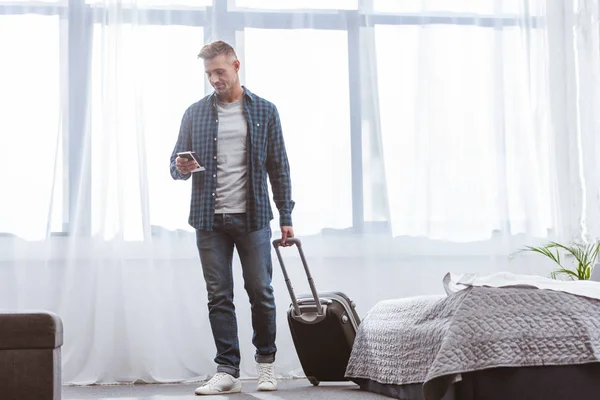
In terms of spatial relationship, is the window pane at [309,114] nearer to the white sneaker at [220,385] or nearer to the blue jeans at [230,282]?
the blue jeans at [230,282]

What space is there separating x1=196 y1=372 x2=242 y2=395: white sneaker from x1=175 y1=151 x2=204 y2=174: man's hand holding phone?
2.69ft

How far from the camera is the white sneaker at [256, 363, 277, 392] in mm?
3588

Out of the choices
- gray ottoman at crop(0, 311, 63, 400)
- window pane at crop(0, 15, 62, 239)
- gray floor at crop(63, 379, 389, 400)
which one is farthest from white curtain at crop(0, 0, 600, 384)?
gray ottoman at crop(0, 311, 63, 400)

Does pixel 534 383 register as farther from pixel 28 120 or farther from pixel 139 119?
pixel 28 120

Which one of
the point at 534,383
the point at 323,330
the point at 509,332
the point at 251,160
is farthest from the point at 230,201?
the point at 534,383

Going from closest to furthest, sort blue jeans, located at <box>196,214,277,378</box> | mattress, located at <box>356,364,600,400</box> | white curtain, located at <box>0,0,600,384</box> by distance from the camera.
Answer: mattress, located at <box>356,364,600,400</box> < blue jeans, located at <box>196,214,277,378</box> < white curtain, located at <box>0,0,600,384</box>

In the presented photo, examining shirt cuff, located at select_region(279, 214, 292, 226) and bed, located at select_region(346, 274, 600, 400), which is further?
shirt cuff, located at select_region(279, 214, 292, 226)

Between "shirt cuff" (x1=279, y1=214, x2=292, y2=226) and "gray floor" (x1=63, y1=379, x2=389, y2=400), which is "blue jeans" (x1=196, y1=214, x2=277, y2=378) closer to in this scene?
"shirt cuff" (x1=279, y1=214, x2=292, y2=226)

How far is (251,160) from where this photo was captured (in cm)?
358

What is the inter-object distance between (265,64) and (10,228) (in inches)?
58.6

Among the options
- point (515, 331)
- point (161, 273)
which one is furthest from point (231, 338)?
point (515, 331)

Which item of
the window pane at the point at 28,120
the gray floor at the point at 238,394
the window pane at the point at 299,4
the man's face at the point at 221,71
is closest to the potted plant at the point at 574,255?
the gray floor at the point at 238,394

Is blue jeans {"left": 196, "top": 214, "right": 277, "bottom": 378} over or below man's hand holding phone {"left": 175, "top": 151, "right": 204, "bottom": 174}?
below

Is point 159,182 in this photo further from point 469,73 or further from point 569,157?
point 569,157
